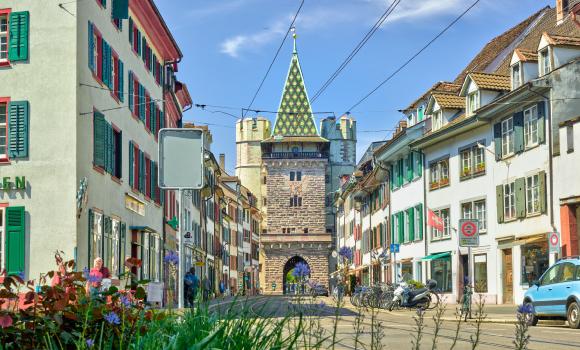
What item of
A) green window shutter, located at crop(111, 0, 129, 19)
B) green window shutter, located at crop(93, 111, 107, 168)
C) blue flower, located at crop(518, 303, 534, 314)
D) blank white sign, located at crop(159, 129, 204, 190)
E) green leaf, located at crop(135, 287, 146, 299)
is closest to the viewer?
blue flower, located at crop(518, 303, 534, 314)

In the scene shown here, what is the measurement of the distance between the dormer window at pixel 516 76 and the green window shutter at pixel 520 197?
3561 mm

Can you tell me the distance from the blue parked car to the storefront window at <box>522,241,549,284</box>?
12483 mm

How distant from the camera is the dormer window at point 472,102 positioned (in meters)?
41.7

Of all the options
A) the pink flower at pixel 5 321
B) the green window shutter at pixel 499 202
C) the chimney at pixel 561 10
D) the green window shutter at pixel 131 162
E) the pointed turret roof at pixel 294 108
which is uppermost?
the pointed turret roof at pixel 294 108

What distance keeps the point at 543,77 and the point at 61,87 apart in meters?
17.1

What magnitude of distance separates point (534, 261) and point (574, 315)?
16.2 meters

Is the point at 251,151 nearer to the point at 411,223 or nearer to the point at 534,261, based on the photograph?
the point at 411,223

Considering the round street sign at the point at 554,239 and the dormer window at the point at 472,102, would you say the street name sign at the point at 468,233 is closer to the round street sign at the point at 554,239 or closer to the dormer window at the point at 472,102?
the round street sign at the point at 554,239

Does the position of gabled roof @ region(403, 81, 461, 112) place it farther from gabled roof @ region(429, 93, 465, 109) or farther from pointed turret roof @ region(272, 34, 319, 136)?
pointed turret roof @ region(272, 34, 319, 136)

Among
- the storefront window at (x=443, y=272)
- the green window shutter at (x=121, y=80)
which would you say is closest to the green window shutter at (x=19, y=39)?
the green window shutter at (x=121, y=80)

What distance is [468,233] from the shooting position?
27.9m

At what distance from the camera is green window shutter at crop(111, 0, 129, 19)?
30.4m

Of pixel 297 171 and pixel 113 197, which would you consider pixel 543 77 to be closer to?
pixel 113 197

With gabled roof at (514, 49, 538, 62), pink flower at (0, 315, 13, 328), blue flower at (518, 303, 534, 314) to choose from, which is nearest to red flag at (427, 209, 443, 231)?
gabled roof at (514, 49, 538, 62)
